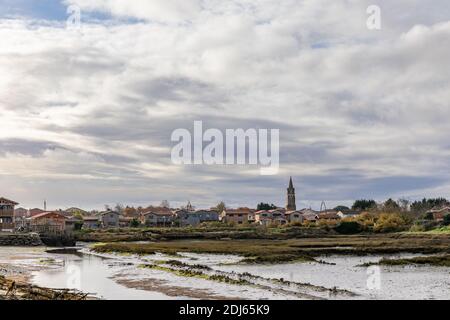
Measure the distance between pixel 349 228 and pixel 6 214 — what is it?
64.6m

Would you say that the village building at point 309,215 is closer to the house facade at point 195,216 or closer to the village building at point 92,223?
the house facade at point 195,216

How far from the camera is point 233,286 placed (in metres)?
32.7

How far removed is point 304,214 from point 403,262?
108m

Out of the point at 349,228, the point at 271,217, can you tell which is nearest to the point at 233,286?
the point at 349,228

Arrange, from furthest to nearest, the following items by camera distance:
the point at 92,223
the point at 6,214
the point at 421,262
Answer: the point at 92,223
the point at 6,214
the point at 421,262

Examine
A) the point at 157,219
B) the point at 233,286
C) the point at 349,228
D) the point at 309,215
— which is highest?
the point at 309,215

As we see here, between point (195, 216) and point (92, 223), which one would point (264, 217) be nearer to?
point (195, 216)

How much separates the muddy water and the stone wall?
33.8 metres

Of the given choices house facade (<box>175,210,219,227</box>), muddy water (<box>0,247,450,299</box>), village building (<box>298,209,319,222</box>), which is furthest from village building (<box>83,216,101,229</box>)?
muddy water (<box>0,247,450,299</box>)

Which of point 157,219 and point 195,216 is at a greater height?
point 195,216

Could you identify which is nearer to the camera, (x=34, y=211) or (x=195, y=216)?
(x=195, y=216)

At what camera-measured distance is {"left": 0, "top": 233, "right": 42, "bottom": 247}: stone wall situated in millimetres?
81562

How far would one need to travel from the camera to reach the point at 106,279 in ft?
120

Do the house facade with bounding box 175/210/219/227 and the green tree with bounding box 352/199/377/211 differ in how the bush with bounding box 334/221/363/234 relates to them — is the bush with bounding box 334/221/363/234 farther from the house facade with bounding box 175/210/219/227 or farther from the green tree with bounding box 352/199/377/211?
the green tree with bounding box 352/199/377/211
